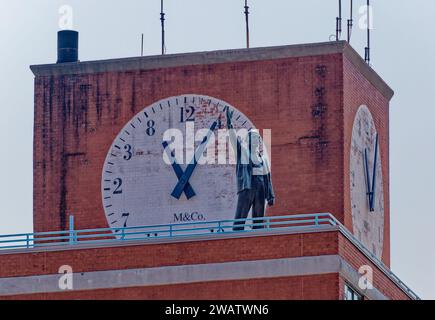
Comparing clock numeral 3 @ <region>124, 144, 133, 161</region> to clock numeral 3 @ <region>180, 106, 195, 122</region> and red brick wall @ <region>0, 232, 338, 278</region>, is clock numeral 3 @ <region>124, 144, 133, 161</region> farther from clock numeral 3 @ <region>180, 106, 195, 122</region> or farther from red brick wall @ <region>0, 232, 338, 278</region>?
red brick wall @ <region>0, 232, 338, 278</region>

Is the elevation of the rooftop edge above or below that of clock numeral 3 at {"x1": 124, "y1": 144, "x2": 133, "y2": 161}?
above

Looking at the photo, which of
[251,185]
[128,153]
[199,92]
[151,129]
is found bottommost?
[251,185]

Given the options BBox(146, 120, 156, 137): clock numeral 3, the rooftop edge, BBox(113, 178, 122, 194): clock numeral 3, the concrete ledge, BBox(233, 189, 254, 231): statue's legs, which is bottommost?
the concrete ledge

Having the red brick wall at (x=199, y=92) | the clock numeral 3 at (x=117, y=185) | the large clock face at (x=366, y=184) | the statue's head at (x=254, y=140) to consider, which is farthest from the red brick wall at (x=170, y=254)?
the large clock face at (x=366, y=184)

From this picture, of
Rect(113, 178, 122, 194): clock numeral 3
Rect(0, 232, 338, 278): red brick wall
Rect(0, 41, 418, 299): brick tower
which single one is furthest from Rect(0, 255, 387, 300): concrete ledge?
Rect(113, 178, 122, 194): clock numeral 3

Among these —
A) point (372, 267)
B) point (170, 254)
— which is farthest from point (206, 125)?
point (170, 254)

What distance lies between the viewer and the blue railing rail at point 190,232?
8994 cm

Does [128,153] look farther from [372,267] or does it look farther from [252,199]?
[372,267]

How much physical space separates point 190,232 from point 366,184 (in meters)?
6.32

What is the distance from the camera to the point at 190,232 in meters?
98.2

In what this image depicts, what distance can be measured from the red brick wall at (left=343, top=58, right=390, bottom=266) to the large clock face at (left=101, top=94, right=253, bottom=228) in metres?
3.33

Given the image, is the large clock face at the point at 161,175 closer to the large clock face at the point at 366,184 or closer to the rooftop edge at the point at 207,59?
the rooftop edge at the point at 207,59

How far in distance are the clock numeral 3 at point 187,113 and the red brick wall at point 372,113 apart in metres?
5.16

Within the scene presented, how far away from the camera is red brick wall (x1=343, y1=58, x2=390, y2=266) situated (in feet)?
318
